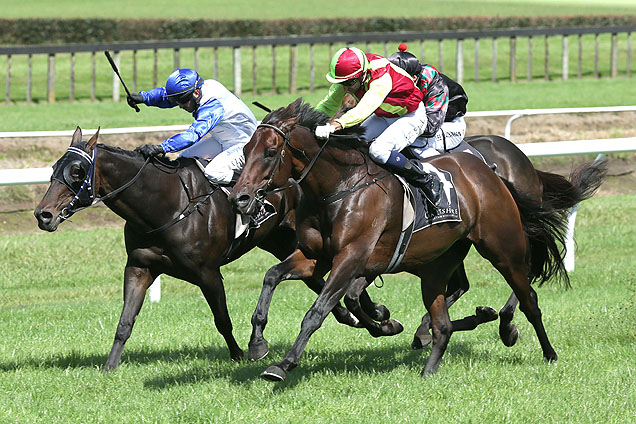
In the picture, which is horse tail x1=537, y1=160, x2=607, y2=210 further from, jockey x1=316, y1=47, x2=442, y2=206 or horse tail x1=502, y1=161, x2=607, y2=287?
jockey x1=316, y1=47, x2=442, y2=206

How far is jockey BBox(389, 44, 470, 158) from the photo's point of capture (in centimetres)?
677

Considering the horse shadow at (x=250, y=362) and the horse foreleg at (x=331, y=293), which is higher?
the horse foreleg at (x=331, y=293)

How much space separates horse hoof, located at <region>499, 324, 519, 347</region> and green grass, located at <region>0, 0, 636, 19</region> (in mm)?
21376

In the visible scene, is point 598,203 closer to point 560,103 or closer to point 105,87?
point 560,103

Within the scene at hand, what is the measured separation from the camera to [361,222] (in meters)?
5.52

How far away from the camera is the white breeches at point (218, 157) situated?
21.1 feet

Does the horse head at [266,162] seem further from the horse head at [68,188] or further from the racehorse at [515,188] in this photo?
the racehorse at [515,188]

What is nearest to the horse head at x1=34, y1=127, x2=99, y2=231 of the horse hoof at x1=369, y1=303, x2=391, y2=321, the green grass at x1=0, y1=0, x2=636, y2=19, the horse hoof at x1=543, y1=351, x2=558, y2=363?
the horse hoof at x1=369, y1=303, x2=391, y2=321

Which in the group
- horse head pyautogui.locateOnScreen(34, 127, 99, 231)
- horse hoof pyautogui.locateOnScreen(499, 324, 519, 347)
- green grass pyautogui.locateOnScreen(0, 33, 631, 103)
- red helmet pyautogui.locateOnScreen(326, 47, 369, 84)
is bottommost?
green grass pyautogui.locateOnScreen(0, 33, 631, 103)

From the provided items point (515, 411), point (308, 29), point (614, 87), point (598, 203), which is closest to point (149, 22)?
point (308, 29)

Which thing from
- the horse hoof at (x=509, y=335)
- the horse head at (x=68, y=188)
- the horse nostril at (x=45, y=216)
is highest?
the horse head at (x=68, y=188)

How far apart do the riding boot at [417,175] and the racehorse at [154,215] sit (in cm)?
103

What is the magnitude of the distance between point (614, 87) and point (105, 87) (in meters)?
9.87

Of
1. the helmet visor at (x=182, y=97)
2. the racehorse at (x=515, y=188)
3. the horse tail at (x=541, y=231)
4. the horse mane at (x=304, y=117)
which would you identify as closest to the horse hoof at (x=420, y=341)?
the racehorse at (x=515, y=188)
